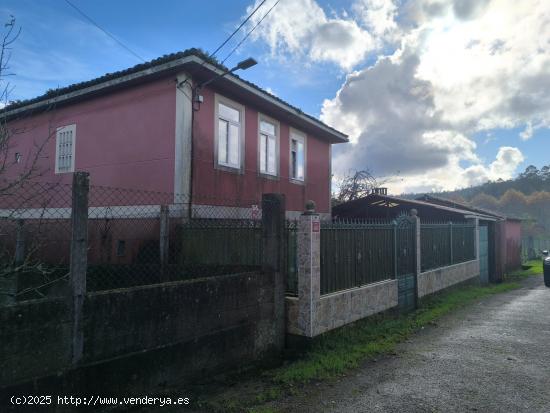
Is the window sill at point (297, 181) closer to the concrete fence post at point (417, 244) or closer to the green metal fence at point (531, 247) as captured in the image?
the concrete fence post at point (417, 244)

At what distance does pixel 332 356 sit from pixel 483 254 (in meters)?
12.0

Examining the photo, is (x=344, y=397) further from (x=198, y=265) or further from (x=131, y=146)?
(x=131, y=146)

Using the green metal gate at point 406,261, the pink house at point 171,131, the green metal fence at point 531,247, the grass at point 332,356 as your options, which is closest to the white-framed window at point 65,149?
the pink house at point 171,131

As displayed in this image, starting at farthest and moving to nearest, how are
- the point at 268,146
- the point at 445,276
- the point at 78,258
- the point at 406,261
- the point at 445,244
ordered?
the point at 445,244, the point at 445,276, the point at 268,146, the point at 406,261, the point at 78,258

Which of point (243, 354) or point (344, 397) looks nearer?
point (344, 397)

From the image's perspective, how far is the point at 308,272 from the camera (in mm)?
5637

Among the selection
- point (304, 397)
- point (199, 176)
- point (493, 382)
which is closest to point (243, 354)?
point (304, 397)

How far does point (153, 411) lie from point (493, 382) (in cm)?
387

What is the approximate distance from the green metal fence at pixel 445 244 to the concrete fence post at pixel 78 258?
27.5 feet

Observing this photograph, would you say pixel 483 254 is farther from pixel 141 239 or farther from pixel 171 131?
pixel 141 239

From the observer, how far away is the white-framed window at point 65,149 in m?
9.66

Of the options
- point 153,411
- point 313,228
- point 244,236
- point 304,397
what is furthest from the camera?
point 244,236

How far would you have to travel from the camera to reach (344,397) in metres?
4.27

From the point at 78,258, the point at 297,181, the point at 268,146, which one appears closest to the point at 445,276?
the point at 297,181
